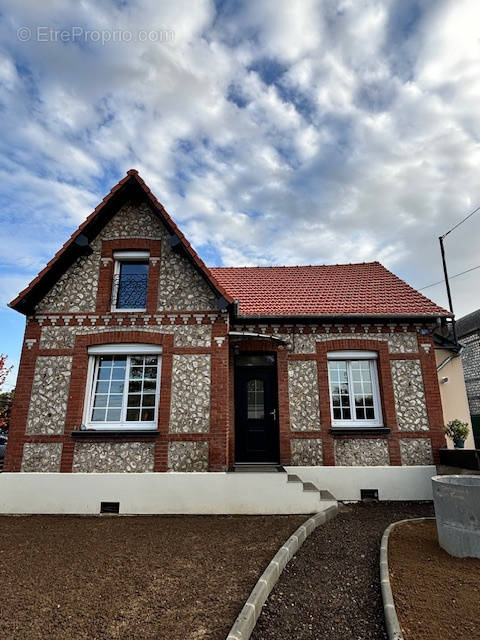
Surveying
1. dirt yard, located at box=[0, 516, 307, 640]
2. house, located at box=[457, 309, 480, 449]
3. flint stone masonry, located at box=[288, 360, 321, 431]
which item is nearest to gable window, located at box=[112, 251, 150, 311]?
flint stone masonry, located at box=[288, 360, 321, 431]

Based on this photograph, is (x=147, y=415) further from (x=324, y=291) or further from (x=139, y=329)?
(x=324, y=291)

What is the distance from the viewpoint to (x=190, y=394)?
24.1 feet

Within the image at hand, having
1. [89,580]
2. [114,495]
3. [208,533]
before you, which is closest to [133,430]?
[114,495]

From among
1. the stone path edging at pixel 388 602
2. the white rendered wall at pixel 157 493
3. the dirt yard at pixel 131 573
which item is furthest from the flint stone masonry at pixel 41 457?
the stone path edging at pixel 388 602

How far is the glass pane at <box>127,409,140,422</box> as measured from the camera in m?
7.45

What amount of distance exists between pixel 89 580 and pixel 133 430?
3.28 meters

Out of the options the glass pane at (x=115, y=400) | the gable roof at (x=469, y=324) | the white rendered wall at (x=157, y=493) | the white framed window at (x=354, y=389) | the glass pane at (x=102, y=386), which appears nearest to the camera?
the white rendered wall at (x=157, y=493)

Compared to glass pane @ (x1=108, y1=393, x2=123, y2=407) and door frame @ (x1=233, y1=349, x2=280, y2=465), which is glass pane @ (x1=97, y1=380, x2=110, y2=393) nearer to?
glass pane @ (x1=108, y1=393, x2=123, y2=407)

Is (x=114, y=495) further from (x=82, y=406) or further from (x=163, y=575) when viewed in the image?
(x=163, y=575)

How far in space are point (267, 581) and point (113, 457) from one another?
438 cm

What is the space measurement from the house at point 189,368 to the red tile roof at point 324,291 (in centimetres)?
9

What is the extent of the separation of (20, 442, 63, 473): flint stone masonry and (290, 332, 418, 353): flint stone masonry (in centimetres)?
547

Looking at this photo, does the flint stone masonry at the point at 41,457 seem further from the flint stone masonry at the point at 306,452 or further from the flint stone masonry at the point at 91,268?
the flint stone masonry at the point at 306,452

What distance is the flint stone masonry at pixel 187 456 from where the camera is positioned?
6.97 meters
